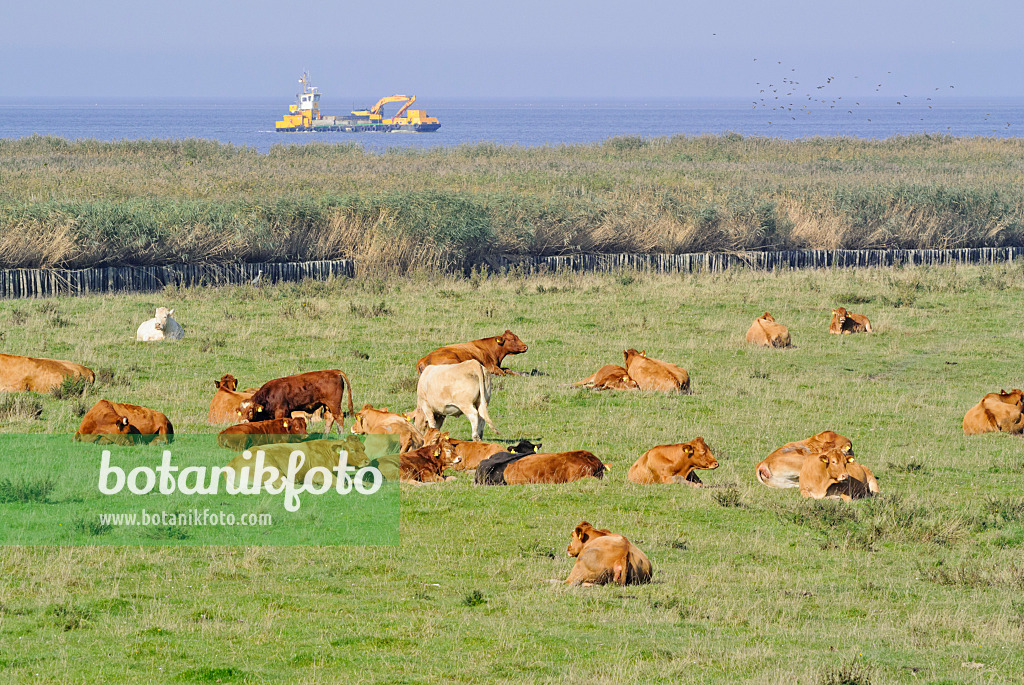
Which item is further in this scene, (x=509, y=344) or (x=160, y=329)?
(x=160, y=329)

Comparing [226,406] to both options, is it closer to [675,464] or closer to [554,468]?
[554,468]

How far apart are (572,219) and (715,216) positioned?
4857mm

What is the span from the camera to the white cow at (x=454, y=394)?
45.7ft

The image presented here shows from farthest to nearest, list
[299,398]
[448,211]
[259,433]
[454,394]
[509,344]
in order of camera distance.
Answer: [448,211], [509,344], [299,398], [454,394], [259,433]

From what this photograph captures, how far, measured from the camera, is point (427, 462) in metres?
12.3

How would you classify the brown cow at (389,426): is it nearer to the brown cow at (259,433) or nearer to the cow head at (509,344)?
the brown cow at (259,433)

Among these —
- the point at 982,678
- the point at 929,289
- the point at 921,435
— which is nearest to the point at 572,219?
the point at 929,289

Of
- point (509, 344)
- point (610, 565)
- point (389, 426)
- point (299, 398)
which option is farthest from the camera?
point (509, 344)

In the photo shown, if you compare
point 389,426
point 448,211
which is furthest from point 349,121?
point 389,426

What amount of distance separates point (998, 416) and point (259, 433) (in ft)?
31.5

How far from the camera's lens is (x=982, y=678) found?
7.14m

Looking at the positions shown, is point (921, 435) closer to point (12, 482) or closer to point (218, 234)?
point (12, 482)

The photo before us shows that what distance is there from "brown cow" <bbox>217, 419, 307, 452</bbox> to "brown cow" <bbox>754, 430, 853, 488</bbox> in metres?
5.10

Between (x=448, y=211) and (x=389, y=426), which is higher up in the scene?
(x=448, y=211)
